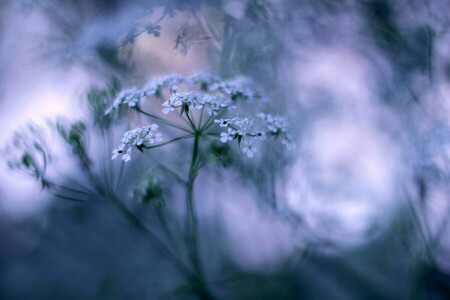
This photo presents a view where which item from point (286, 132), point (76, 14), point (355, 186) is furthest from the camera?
point (76, 14)

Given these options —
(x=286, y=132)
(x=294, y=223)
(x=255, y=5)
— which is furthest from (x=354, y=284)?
(x=255, y=5)

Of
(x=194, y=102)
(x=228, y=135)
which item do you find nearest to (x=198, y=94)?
(x=194, y=102)

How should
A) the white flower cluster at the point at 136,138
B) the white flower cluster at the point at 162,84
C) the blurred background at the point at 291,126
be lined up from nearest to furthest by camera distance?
the white flower cluster at the point at 136,138 → the white flower cluster at the point at 162,84 → the blurred background at the point at 291,126

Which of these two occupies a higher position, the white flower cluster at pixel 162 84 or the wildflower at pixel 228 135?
the white flower cluster at pixel 162 84

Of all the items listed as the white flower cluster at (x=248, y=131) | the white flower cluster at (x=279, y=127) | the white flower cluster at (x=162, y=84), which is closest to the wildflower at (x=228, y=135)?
the white flower cluster at (x=248, y=131)

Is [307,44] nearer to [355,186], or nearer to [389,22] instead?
[389,22]

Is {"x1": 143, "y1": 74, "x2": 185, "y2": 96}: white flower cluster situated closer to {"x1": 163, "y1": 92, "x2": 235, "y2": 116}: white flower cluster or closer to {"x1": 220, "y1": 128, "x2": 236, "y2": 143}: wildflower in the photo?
{"x1": 163, "y1": 92, "x2": 235, "y2": 116}: white flower cluster

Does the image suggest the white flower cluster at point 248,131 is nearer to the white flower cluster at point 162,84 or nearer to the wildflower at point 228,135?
the wildflower at point 228,135

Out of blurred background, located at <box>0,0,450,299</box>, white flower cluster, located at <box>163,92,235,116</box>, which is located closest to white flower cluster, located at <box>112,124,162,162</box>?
white flower cluster, located at <box>163,92,235,116</box>

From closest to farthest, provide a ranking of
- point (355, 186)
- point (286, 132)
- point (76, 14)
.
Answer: point (286, 132), point (355, 186), point (76, 14)
